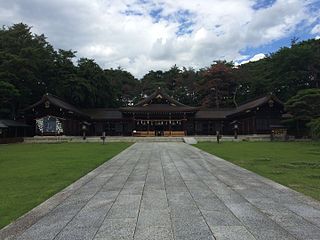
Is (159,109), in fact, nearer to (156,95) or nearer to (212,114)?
(156,95)

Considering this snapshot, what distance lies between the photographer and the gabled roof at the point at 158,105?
137 feet

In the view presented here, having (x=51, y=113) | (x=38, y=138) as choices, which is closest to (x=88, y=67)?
(x=51, y=113)

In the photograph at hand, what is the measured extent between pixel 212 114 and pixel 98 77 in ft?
60.7

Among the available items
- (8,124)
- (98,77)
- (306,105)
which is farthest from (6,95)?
(306,105)

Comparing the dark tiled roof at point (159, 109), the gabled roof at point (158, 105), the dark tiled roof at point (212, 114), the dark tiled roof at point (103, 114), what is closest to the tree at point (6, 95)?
the dark tiled roof at point (103, 114)

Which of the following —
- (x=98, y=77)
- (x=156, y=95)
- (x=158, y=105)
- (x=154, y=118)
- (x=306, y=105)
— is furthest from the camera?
(x=98, y=77)

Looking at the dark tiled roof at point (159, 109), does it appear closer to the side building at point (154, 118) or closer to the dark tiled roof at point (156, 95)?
the side building at point (154, 118)

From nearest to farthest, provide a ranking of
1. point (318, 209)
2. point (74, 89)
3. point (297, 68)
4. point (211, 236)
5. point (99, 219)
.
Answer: point (211, 236) → point (99, 219) → point (318, 209) → point (297, 68) → point (74, 89)

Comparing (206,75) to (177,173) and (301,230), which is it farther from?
(301,230)

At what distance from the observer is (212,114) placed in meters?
45.3

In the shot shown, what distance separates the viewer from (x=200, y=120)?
145ft

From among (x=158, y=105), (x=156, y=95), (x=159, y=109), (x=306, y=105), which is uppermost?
(x=156, y=95)

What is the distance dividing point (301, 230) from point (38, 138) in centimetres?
3590

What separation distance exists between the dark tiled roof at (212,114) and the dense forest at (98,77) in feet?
21.4
